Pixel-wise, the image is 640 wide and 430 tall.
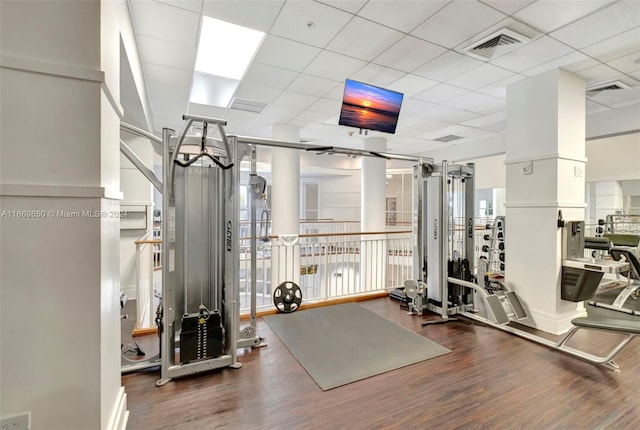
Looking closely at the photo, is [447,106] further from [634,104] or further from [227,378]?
[227,378]

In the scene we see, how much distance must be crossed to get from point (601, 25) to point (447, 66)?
4.48ft

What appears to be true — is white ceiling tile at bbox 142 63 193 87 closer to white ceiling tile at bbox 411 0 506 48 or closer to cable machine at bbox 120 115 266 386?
cable machine at bbox 120 115 266 386

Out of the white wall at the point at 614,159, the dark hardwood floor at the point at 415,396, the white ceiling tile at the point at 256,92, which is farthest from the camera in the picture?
the white wall at the point at 614,159

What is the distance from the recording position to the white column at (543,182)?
3.50m

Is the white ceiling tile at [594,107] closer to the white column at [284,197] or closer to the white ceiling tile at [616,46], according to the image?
the white ceiling tile at [616,46]

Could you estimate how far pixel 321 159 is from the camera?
33.4 ft

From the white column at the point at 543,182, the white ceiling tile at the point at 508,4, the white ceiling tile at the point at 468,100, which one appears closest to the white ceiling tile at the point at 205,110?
the white ceiling tile at the point at 468,100

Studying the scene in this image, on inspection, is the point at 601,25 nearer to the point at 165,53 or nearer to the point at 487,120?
the point at 487,120

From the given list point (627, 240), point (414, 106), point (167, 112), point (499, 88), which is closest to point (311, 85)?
point (414, 106)

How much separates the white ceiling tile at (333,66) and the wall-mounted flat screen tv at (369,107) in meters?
0.26

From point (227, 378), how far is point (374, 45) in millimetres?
3572

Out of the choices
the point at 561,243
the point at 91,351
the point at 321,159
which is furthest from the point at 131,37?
the point at 321,159

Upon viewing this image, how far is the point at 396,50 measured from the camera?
3209mm

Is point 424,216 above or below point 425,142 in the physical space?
below
